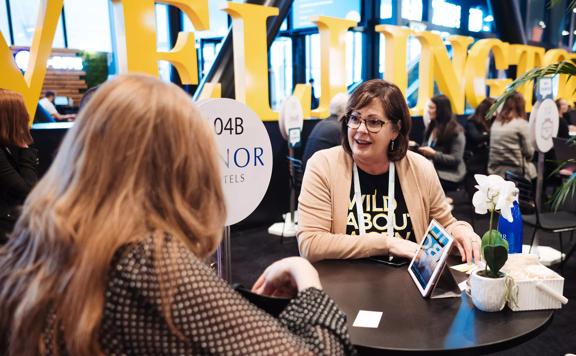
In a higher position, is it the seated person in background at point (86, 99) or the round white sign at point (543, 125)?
the seated person in background at point (86, 99)

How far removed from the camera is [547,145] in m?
4.27

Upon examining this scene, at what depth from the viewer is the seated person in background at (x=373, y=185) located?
1.88 m

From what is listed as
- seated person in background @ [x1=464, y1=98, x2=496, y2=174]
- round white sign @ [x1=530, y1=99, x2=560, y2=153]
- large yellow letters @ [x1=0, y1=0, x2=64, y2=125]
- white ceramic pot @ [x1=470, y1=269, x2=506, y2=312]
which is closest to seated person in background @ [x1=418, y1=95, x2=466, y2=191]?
round white sign @ [x1=530, y1=99, x2=560, y2=153]

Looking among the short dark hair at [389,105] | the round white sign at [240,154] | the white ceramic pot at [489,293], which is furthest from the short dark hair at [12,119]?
the white ceramic pot at [489,293]

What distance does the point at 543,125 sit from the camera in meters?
4.26

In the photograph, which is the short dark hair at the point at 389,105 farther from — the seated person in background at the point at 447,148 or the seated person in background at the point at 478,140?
the seated person in background at the point at 478,140

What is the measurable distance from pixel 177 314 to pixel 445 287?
98 centimetres

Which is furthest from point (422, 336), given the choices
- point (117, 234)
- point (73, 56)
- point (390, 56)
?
point (73, 56)

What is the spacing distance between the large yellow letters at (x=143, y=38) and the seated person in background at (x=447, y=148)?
99.4 inches

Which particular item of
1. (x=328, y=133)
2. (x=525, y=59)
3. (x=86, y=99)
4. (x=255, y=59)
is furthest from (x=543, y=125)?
(x=525, y=59)

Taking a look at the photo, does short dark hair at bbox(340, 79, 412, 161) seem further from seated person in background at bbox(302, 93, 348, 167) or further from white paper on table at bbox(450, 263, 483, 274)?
seated person in background at bbox(302, 93, 348, 167)

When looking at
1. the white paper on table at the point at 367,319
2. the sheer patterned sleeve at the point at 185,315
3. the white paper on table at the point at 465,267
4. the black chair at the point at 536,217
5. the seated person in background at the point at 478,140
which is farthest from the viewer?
the seated person in background at the point at 478,140

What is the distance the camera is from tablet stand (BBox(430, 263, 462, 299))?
1432mm

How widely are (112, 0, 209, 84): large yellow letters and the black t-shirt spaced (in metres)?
2.38
